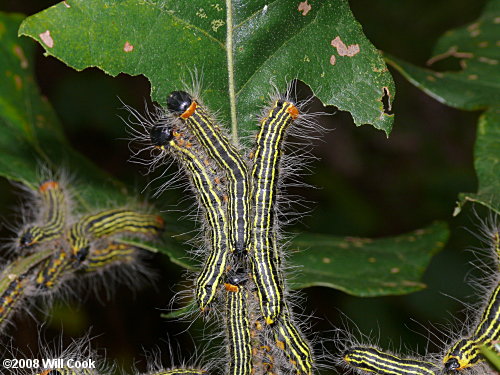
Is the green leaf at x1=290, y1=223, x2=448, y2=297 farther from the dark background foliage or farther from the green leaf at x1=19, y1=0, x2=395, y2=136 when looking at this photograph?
the green leaf at x1=19, y1=0, x2=395, y2=136

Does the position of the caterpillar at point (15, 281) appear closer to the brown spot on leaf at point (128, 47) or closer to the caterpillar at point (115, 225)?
the caterpillar at point (115, 225)

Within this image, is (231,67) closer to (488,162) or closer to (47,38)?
(47,38)

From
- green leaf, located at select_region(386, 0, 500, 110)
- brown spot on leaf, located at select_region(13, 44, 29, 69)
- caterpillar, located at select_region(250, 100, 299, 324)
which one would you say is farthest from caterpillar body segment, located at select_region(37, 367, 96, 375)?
brown spot on leaf, located at select_region(13, 44, 29, 69)

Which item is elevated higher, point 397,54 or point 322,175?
point 397,54

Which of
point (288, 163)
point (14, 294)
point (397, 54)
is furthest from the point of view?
point (397, 54)

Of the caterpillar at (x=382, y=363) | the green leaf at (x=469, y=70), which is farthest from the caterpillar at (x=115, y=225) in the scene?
the green leaf at (x=469, y=70)

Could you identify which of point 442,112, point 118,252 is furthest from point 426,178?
point 118,252

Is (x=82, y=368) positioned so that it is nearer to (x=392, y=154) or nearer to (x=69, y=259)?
(x=69, y=259)
